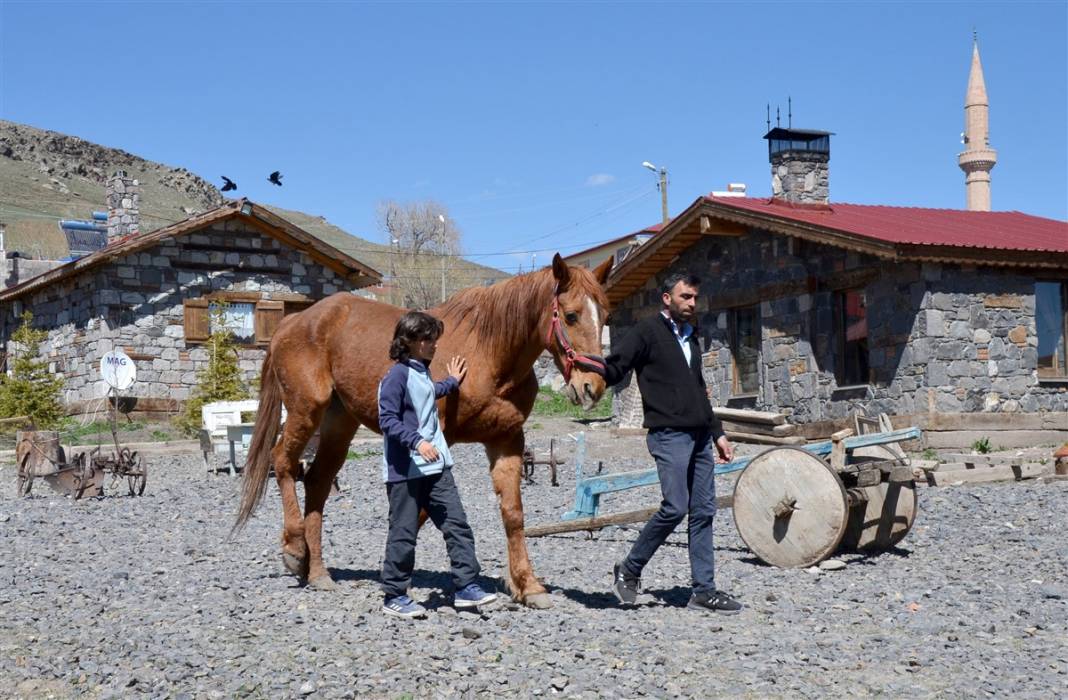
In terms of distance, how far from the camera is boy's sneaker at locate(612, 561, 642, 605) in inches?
263

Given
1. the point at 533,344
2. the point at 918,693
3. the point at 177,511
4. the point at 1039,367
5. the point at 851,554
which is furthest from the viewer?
the point at 1039,367

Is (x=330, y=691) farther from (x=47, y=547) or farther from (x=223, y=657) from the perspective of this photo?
(x=47, y=547)

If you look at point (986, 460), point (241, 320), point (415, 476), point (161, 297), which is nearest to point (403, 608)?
point (415, 476)

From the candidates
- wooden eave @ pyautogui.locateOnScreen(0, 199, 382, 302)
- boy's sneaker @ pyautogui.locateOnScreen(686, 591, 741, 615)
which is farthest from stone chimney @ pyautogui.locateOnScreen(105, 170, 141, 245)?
boy's sneaker @ pyautogui.locateOnScreen(686, 591, 741, 615)

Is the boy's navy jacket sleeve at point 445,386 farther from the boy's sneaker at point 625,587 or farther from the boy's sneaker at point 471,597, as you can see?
the boy's sneaker at point 625,587

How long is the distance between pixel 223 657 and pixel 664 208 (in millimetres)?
40853

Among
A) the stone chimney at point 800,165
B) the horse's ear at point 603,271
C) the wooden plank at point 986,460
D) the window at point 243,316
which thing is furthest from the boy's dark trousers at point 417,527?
the window at point 243,316

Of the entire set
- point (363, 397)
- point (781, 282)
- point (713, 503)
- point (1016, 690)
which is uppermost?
point (781, 282)

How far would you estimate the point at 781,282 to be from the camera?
19.8 m

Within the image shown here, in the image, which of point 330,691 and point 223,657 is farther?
point 223,657

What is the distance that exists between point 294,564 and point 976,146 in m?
46.4

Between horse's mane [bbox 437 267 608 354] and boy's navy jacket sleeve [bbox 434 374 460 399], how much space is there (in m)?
0.31

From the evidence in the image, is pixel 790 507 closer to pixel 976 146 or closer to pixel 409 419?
pixel 409 419

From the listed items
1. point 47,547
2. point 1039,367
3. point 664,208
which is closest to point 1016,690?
point 47,547
